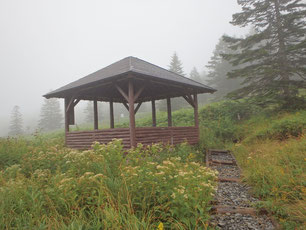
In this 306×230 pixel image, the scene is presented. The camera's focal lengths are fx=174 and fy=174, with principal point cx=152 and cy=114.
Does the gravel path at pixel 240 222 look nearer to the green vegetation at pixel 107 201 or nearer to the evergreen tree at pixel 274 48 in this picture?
the green vegetation at pixel 107 201

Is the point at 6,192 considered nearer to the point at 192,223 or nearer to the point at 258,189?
the point at 192,223

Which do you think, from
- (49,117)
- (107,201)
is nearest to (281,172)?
(107,201)

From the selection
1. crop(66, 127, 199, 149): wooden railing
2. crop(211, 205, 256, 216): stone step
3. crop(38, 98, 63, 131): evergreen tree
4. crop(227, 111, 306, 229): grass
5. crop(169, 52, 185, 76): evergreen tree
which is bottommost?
crop(211, 205, 256, 216): stone step

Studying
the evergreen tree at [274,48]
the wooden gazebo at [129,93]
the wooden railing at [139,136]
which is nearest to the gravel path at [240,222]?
the wooden railing at [139,136]

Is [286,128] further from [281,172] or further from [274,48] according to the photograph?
[274,48]

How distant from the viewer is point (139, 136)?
708 cm

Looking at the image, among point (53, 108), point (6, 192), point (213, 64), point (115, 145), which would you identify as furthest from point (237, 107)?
point (53, 108)

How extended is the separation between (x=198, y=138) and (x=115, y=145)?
22.5 feet

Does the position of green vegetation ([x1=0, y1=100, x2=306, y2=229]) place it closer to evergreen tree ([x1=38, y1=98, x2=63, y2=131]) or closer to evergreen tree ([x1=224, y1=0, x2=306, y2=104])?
evergreen tree ([x1=224, y1=0, x2=306, y2=104])

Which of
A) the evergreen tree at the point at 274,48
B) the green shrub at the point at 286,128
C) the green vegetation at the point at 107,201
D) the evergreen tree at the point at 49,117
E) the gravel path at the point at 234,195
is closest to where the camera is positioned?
the green vegetation at the point at 107,201

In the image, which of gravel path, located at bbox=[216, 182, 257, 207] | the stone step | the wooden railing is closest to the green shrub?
the wooden railing

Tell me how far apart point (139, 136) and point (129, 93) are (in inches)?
69.8

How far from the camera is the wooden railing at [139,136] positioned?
7101mm

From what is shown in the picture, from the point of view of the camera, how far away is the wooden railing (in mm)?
7101
